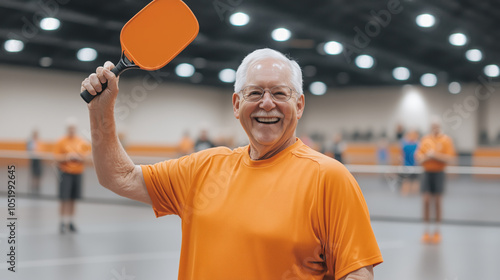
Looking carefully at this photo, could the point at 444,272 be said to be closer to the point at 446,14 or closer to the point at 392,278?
the point at 392,278

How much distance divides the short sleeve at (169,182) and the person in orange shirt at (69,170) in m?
7.42

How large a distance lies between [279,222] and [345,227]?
0.23 metres

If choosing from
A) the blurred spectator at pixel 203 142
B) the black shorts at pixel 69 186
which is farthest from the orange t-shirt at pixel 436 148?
the black shorts at pixel 69 186

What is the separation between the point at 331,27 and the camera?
54.3 feet

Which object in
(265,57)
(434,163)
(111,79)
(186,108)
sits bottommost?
(111,79)

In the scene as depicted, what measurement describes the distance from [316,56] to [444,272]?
56.8 feet

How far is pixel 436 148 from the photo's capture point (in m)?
9.00

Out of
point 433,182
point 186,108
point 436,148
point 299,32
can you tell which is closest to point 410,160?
point 433,182

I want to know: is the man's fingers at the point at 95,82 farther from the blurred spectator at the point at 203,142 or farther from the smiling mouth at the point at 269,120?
the blurred spectator at the point at 203,142

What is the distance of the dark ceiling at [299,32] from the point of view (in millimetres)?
14188

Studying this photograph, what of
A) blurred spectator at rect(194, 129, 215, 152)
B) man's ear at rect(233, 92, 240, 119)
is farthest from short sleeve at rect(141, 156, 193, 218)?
blurred spectator at rect(194, 129, 215, 152)

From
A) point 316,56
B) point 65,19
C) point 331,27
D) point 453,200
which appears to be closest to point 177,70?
point 316,56

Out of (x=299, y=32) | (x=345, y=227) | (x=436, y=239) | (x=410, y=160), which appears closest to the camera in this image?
(x=345, y=227)

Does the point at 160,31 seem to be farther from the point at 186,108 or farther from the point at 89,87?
the point at 186,108
